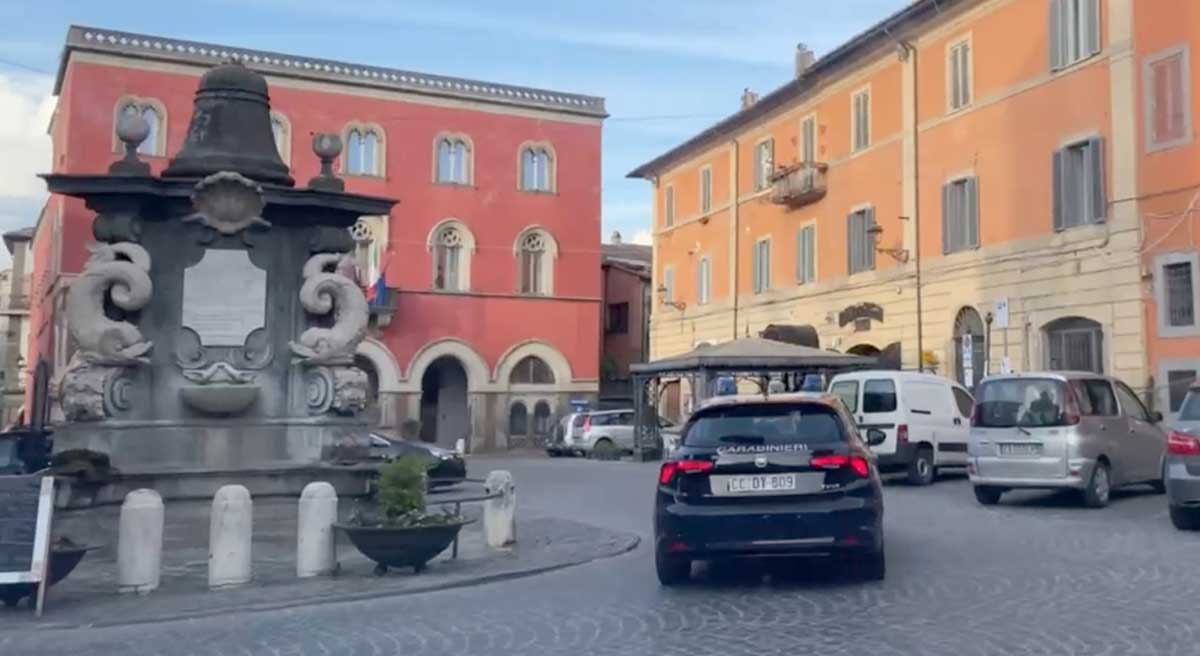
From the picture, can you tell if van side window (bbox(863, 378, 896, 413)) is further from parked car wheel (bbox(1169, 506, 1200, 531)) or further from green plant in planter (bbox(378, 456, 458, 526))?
green plant in planter (bbox(378, 456, 458, 526))

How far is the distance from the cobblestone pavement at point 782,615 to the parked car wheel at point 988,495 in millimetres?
4085

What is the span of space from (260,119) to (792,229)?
24005 millimetres

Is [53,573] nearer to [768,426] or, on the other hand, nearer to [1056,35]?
[768,426]

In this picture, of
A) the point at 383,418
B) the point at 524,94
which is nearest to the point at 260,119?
the point at 383,418

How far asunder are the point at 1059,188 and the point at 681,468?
18076 mm

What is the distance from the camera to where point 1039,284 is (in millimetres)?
25016

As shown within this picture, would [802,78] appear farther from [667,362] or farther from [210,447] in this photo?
[210,447]

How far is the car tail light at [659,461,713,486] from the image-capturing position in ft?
29.3

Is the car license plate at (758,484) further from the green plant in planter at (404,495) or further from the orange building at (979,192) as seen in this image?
the orange building at (979,192)

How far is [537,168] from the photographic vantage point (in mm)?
43188

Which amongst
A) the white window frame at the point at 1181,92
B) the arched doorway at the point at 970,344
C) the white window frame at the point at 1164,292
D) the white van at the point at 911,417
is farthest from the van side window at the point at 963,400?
the white window frame at the point at 1181,92

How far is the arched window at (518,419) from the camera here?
41719 millimetres

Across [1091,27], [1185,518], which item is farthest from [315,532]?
[1091,27]

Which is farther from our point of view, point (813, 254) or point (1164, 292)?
point (813, 254)
